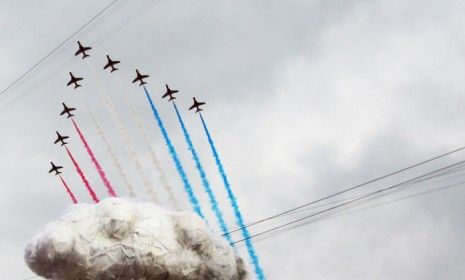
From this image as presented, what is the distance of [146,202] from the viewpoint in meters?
91.8

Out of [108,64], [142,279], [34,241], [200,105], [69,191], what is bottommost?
[142,279]

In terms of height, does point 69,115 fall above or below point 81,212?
above

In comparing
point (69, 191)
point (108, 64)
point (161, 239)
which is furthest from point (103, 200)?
point (108, 64)

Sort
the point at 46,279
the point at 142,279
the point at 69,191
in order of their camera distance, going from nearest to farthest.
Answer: the point at 142,279
the point at 46,279
the point at 69,191

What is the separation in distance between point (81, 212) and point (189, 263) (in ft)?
45.9

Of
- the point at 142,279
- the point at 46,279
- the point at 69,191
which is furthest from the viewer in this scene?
the point at 69,191

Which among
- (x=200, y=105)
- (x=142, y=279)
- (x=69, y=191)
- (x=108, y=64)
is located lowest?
(x=142, y=279)

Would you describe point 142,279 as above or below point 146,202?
below

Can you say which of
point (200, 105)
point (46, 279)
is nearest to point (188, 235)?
point (46, 279)

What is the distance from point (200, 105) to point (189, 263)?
94.0ft

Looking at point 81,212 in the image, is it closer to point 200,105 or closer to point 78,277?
point 78,277

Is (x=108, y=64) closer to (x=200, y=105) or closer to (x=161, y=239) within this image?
(x=200, y=105)

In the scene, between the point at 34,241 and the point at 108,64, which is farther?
the point at 108,64

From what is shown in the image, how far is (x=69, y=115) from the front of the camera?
10950 centimetres
